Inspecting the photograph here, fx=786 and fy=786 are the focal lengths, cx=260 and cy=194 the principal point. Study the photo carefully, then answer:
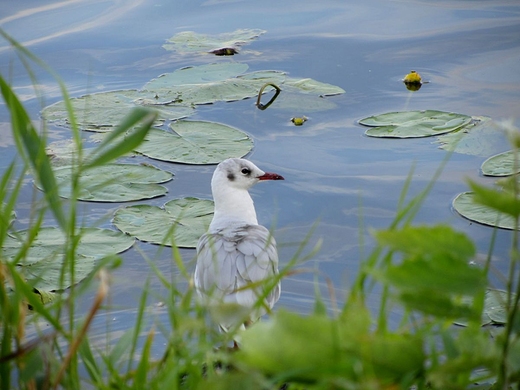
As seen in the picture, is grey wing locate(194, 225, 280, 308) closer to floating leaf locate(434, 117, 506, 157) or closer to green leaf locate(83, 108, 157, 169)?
green leaf locate(83, 108, 157, 169)

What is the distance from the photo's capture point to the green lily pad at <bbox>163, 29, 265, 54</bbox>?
6.88 metres

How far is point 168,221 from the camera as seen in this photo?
14.8 ft

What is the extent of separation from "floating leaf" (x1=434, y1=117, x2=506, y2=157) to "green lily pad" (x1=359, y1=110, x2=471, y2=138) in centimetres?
7

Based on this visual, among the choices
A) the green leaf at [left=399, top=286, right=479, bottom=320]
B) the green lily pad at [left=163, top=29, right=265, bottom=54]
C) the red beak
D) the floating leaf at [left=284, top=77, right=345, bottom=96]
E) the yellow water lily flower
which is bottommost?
the yellow water lily flower

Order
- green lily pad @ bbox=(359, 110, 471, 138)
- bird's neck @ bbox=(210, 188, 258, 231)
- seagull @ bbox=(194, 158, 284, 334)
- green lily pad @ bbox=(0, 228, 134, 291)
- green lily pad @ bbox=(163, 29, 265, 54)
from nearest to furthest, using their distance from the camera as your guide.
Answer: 1. seagull @ bbox=(194, 158, 284, 334)
2. green lily pad @ bbox=(0, 228, 134, 291)
3. bird's neck @ bbox=(210, 188, 258, 231)
4. green lily pad @ bbox=(359, 110, 471, 138)
5. green lily pad @ bbox=(163, 29, 265, 54)

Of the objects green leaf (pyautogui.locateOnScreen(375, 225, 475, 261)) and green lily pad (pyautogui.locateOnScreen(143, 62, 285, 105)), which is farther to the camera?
green lily pad (pyautogui.locateOnScreen(143, 62, 285, 105))

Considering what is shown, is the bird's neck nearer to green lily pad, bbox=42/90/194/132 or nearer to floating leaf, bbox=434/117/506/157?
green lily pad, bbox=42/90/194/132

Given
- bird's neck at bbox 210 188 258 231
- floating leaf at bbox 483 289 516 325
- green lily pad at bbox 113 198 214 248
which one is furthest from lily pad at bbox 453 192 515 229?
green lily pad at bbox 113 198 214 248

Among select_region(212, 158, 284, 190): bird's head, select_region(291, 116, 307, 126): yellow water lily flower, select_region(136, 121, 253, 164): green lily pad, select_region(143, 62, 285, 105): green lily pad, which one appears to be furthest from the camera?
select_region(143, 62, 285, 105): green lily pad

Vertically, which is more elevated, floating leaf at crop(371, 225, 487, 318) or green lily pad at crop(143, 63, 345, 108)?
floating leaf at crop(371, 225, 487, 318)

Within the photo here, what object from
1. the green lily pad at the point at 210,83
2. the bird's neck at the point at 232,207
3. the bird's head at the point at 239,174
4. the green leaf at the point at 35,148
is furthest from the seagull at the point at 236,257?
the green lily pad at the point at 210,83

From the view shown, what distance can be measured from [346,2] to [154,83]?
8.29 feet

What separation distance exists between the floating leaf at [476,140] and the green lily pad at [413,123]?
7 cm

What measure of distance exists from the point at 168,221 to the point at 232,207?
0.40 meters
